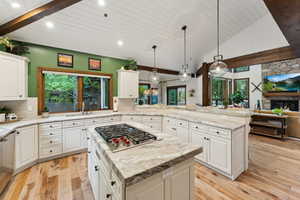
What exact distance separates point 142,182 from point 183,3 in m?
3.55

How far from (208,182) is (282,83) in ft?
21.9

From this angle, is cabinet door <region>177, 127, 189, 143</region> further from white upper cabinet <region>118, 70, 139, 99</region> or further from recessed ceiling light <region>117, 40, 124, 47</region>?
recessed ceiling light <region>117, 40, 124, 47</region>

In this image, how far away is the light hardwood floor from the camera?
1.90 meters

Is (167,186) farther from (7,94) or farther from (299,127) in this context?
(299,127)

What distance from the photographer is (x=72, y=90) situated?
3.86m

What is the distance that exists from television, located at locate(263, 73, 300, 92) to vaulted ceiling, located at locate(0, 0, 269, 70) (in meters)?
3.63

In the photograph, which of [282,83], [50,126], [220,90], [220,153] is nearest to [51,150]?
[50,126]

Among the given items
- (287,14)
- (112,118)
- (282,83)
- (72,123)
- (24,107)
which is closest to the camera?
(287,14)

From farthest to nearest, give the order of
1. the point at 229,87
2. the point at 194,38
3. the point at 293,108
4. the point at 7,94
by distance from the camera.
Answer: the point at 229,87, the point at 293,108, the point at 194,38, the point at 7,94

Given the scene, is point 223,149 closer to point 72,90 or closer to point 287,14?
point 287,14

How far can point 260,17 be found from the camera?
396 cm

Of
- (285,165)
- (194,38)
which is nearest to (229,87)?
(194,38)

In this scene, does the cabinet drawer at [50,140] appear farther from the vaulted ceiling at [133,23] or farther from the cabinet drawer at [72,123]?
the vaulted ceiling at [133,23]

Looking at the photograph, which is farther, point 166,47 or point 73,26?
point 166,47
